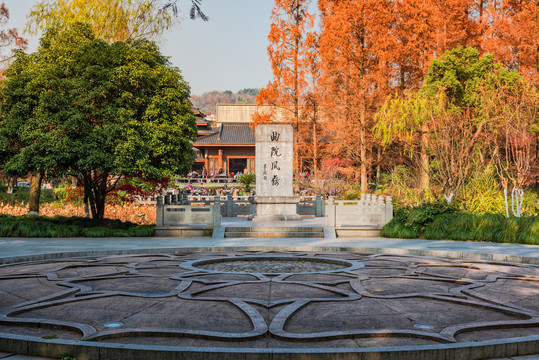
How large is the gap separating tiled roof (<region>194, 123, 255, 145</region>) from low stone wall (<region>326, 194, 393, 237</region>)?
3100 centimetres

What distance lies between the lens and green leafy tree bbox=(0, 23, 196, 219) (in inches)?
532

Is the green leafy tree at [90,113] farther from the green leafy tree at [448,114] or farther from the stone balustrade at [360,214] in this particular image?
the green leafy tree at [448,114]

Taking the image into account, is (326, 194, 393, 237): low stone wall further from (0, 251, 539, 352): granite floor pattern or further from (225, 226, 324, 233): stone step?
(0, 251, 539, 352): granite floor pattern

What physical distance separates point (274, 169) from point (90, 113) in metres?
7.43

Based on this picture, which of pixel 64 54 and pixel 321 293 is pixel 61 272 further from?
pixel 64 54

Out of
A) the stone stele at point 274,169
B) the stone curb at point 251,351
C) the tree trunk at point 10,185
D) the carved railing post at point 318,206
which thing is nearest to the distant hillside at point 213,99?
the tree trunk at point 10,185

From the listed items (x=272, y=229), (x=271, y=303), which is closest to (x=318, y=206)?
(x=272, y=229)

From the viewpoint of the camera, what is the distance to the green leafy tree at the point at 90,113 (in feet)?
44.4

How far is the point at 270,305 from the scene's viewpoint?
5629 millimetres

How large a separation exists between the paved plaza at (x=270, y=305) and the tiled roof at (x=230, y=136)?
3607 cm

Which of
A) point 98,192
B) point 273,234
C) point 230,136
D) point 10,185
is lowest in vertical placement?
point 273,234

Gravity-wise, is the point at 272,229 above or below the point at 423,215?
below

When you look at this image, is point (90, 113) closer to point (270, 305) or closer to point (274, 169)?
point (274, 169)

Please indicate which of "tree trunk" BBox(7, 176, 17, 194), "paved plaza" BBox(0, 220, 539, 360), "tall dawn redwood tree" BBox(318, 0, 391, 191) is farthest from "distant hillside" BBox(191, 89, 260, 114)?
"paved plaza" BBox(0, 220, 539, 360)
